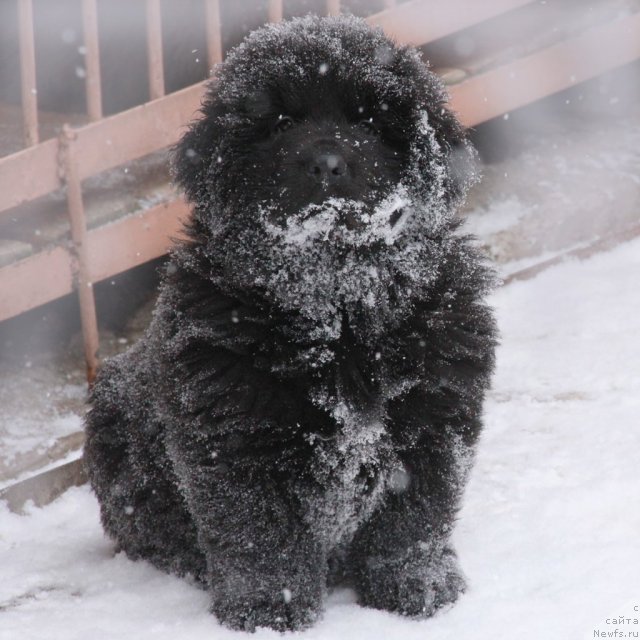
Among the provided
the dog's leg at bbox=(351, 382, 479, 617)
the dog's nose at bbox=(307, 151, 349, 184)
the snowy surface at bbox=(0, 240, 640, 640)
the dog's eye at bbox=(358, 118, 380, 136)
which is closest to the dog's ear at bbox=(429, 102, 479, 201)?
the dog's eye at bbox=(358, 118, 380, 136)

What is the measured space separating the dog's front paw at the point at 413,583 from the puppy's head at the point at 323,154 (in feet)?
2.24

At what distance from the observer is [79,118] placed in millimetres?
4996

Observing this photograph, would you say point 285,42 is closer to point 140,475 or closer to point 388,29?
point 140,475

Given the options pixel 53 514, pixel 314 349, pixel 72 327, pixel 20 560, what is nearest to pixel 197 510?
pixel 314 349

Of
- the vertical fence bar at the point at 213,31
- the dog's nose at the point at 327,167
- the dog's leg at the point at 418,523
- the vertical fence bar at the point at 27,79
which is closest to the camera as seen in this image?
the dog's nose at the point at 327,167

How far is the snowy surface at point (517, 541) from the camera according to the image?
2.66 metres

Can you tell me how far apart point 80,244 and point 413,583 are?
2037mm

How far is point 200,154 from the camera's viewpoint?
2725 millimetres

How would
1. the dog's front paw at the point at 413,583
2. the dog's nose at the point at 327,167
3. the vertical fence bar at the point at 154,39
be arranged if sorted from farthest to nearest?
the vertical fence bar at the point at 154,39, the dog's front paw at the point at 413,583, the dog's nose at the point at 327,167

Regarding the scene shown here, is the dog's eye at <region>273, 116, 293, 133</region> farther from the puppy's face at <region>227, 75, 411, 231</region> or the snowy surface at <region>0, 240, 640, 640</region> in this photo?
the snowy surface at <region>0, 240, 640, 640</region>

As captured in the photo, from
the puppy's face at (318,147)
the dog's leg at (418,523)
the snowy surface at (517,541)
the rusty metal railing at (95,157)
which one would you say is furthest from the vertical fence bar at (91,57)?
the dog's leg at (418,523)

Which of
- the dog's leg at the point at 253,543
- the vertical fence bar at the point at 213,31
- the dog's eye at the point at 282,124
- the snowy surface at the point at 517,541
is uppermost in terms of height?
the dog's eye at the point at 282,124

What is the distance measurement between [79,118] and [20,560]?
7.82ft

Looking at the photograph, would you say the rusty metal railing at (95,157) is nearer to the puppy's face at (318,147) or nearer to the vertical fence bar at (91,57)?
the vertical fence bar at (91,57)
